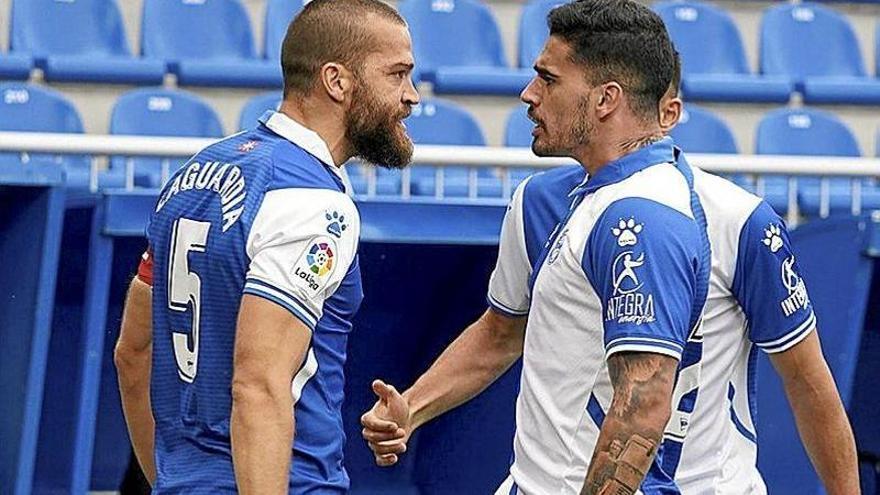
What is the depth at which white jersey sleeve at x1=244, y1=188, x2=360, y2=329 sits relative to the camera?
115 inches

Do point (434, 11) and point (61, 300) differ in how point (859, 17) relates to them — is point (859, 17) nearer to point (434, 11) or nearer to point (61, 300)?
point (434, 11)

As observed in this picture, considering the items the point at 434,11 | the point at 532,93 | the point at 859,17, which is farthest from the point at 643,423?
the point at 859,17

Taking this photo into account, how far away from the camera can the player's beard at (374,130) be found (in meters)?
3.26

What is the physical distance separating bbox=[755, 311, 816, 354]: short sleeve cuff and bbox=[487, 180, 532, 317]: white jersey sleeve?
0.57 metres

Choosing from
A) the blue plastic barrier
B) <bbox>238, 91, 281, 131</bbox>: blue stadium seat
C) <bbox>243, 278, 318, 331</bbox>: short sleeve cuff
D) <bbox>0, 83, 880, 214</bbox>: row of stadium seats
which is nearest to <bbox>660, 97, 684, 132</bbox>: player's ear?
<bbox>243, 278, 318, 331</bbox>: short sleeve cuff

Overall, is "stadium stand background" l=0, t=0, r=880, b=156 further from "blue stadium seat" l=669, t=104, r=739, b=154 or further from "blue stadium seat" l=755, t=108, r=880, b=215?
"blue stadium seat" l=669, t=104, r=739, b=154

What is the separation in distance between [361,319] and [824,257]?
1662mm

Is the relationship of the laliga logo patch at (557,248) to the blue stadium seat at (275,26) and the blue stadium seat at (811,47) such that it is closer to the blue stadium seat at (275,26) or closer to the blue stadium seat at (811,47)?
the blue stadium seat at (275,26)

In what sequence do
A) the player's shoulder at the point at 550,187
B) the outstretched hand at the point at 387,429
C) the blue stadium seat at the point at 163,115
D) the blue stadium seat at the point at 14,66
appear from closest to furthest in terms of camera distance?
the outstretched hand at the point at 387,429 → the player's shoulder at the point at 550,187 → the blue stadium seat at the point at 163,115 → the blue stadium seat at the point at 14,66

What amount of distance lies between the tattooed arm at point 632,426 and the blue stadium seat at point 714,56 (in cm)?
618

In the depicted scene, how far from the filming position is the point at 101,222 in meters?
5.16

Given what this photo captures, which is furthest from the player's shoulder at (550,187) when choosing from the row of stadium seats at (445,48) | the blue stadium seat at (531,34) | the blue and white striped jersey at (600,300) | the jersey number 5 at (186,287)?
the blue stadium seat at (531,34)

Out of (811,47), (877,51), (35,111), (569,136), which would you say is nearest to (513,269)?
(569,136)

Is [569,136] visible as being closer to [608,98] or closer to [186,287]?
[608,98]
